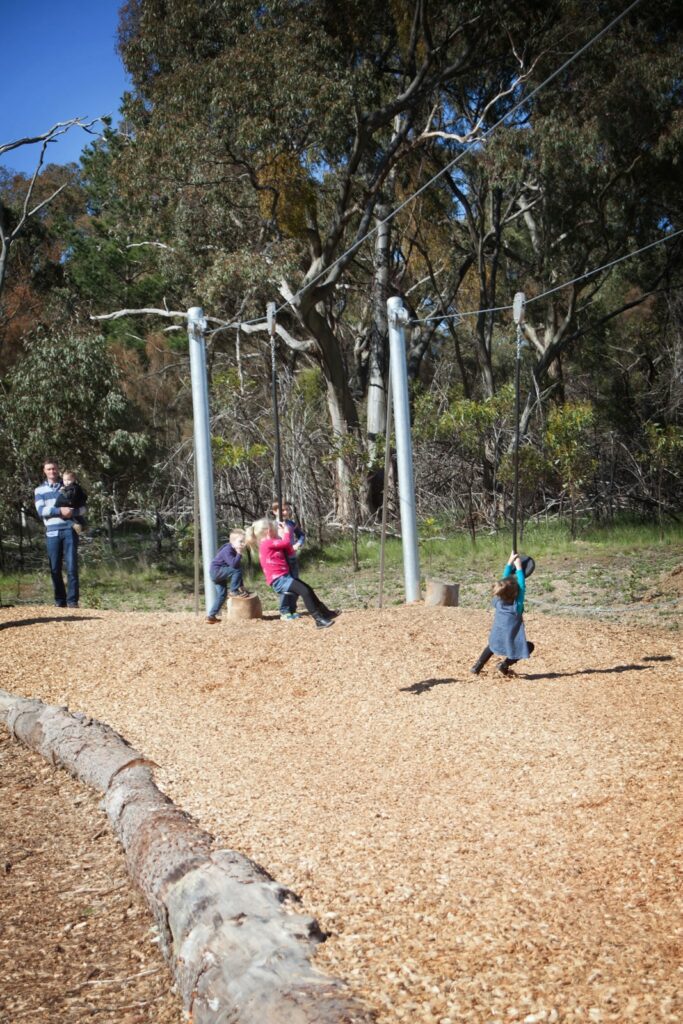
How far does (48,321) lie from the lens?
81.4 feet

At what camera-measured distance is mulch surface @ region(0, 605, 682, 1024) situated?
3.51 metres

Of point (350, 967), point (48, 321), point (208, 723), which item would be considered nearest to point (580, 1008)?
point (350, 967)

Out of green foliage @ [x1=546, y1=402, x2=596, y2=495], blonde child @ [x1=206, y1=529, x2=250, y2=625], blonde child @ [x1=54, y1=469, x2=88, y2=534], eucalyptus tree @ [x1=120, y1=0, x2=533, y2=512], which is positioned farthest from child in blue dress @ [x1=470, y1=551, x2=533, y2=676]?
eucalyptus tree @ [x1=120, y1=0, x2=533, y2=512]

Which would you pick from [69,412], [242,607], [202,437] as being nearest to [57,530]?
[202,437]

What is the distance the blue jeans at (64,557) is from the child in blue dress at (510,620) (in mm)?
5760

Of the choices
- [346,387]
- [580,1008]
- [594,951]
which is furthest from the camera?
[346,387]

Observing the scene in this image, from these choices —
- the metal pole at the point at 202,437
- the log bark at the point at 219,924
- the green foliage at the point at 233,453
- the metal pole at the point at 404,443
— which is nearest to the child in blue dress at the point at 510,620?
the log bark at the point at 219,924

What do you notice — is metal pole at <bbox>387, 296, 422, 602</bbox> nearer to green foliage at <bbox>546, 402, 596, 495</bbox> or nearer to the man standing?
the man standing

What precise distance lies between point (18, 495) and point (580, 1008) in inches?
601

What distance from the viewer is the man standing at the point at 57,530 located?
1140cm

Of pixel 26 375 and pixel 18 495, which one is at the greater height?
pixel 26 375

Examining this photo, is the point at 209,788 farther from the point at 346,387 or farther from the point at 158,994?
the point at 346,387

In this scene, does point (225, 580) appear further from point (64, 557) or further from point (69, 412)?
point (69, 412)

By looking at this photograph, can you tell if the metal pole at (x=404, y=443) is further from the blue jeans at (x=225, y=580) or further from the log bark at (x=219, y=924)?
the log bark at (x=219, y=924)
